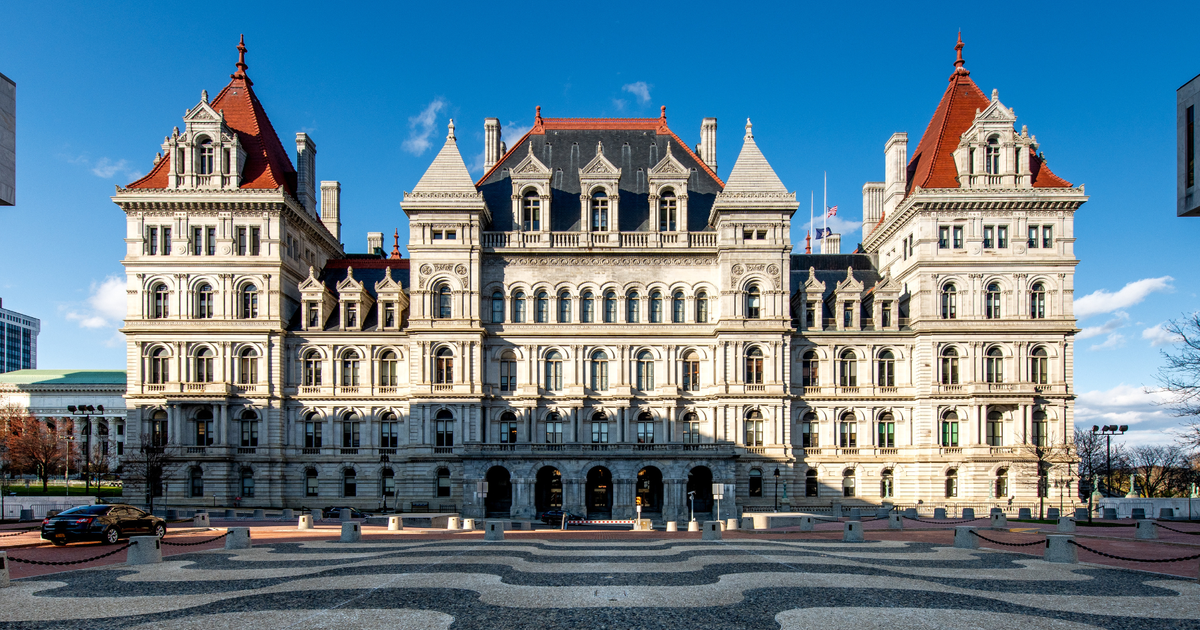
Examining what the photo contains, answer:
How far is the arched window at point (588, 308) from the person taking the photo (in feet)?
189

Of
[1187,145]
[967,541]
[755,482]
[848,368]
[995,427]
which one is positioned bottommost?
[755,482]

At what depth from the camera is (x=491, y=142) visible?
65125 millimetres

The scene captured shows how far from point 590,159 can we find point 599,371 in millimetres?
15620

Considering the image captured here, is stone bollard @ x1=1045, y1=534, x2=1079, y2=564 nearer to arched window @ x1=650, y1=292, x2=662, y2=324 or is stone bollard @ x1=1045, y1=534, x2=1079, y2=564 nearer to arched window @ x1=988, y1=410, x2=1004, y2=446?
arched window @ x1=988, y1=410, x2=1004, y2=446

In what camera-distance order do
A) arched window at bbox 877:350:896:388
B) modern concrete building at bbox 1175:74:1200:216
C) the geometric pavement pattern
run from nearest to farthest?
the geometric pavement pattern → modern concrete building at bbox 1175:74:1200:216 → arched window at bbox 877:350:896:388

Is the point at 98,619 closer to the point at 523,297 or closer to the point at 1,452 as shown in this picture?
the point at 523,297

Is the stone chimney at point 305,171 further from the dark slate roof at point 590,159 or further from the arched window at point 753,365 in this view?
the arched window at point 753,365

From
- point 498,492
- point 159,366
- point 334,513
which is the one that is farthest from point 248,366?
point 498,492

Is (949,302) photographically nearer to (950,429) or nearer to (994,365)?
(994,365)

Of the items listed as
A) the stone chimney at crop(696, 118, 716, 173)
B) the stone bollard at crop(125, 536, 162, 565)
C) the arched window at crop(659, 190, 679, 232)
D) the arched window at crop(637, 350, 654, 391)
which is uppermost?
the stone chimney at crop(696, 118, 716, 173)

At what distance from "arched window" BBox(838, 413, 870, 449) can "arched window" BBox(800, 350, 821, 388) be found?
3.13 m

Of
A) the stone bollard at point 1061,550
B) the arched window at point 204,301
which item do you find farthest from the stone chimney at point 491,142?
the stone bollard at point 1061,550

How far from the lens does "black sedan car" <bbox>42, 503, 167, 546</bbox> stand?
30.6 meters

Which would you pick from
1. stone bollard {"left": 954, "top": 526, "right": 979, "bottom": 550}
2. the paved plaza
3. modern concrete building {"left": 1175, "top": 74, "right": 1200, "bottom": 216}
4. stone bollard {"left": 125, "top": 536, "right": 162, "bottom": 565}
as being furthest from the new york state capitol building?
modern concrete building {"left": 1175, "top": 74, "right": 1200, "bottom": 216}
